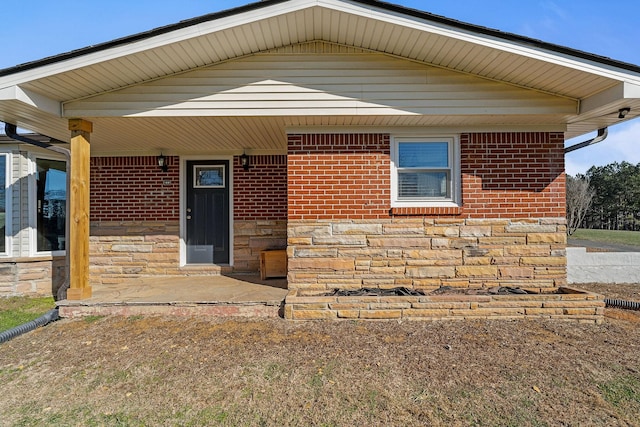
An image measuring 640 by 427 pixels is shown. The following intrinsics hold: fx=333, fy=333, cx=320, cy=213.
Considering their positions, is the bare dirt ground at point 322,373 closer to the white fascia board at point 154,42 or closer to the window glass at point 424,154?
the window glass at point 424,154

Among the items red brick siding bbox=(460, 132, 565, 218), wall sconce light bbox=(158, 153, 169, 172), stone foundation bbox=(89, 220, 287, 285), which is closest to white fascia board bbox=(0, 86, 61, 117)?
wall sconce light bbox=(158, 153, 169, 172)

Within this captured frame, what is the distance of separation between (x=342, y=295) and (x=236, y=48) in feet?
11.9

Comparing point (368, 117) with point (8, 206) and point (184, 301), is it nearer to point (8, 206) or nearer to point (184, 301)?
point (184, 301)

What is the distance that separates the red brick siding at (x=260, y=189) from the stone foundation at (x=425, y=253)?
1998 millimetres

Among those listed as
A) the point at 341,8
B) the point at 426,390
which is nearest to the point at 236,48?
the point at 341,8

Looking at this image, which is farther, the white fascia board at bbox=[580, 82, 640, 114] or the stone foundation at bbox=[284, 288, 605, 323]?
the stone foundation at bbox=[284, 288, 605, 323]

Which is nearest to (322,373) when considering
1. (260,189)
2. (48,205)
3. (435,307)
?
(435,307)

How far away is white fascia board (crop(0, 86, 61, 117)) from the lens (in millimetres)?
3945

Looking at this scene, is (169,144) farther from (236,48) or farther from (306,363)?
(306,363)

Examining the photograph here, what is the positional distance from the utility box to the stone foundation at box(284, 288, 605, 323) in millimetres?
1927

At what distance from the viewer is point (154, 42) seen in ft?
13.1

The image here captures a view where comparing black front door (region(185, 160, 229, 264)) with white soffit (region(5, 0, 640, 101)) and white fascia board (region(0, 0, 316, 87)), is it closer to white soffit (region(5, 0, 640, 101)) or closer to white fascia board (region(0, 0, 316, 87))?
white soffit (region(5, 0, 640, 101))

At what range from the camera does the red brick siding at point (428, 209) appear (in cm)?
496

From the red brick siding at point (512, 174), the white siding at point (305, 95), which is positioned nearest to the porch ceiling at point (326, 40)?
the white siding at point (305, 95)
